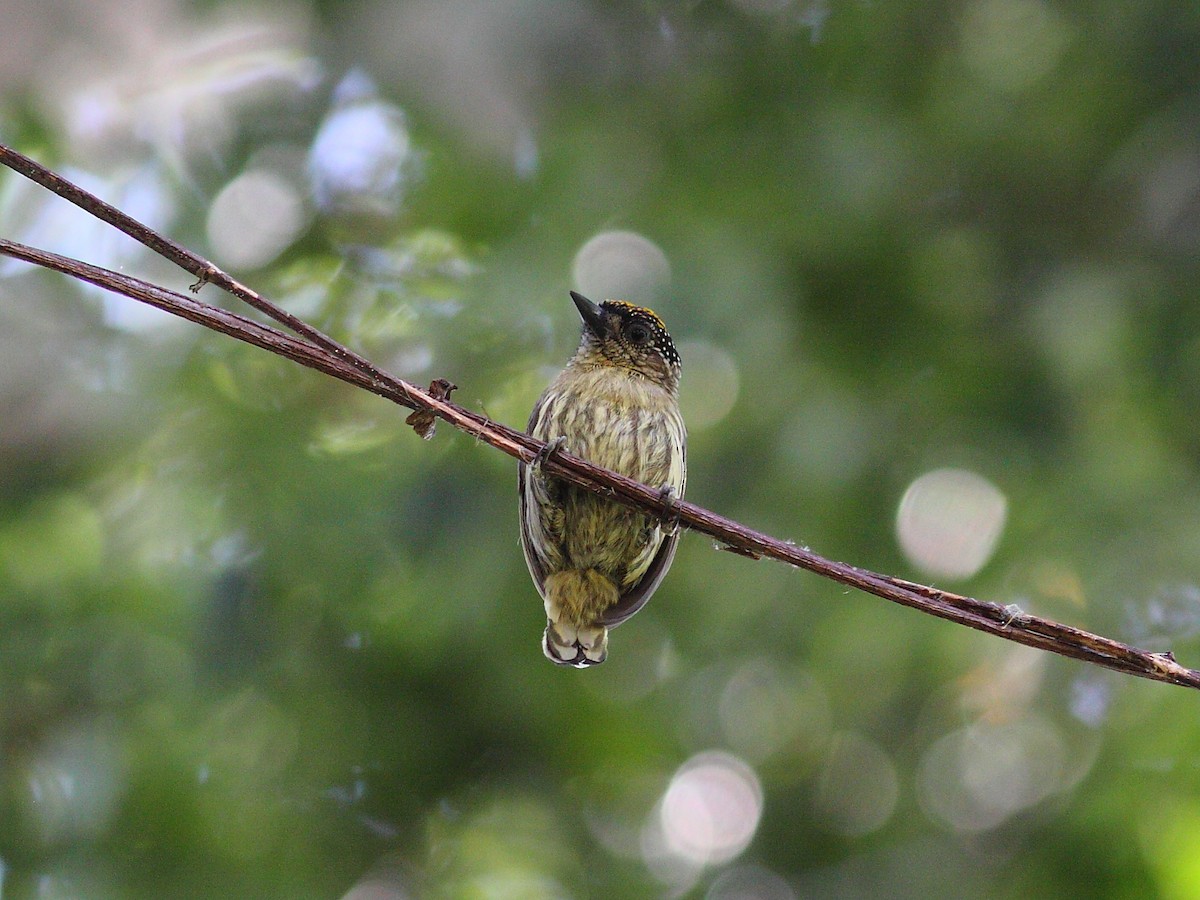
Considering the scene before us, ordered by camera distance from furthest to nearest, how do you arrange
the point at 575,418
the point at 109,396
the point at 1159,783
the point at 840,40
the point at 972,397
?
1. the point at 840,40
2. the point at 972,397
3. the point at 109,396
4. the point at 1159,783
5. the point at 575,418

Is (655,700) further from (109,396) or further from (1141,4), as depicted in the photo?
(1141,4)

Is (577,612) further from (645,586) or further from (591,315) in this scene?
(591,315)

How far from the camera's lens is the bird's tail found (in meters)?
4.02

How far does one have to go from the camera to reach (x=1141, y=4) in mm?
5879

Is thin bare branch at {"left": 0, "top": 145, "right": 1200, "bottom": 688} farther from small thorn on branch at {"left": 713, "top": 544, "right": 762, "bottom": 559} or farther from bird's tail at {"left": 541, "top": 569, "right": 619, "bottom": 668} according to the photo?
bird's tail at {"left": 541, "top": 569, "right": 619, "bottom": 668}

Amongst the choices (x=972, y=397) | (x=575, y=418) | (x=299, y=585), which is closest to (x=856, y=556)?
(x=972, y=397)

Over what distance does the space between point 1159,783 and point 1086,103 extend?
3.49m

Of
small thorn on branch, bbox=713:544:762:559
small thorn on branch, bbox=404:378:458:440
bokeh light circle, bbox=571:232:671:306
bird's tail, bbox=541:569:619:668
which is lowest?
small thorn on branch, bbox=713:544:762:559

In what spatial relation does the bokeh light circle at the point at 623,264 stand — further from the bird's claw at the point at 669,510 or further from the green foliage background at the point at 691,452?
the bird's claw at the point at 669,510

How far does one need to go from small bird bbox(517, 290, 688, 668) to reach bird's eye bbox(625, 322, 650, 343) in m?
0.30

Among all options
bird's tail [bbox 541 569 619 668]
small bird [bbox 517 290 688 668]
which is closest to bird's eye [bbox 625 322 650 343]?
small bird [bbox 517 290 688 668]

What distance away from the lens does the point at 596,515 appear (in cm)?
386

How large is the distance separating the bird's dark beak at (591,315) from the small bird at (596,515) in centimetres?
9

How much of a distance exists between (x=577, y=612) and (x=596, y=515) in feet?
1.29
